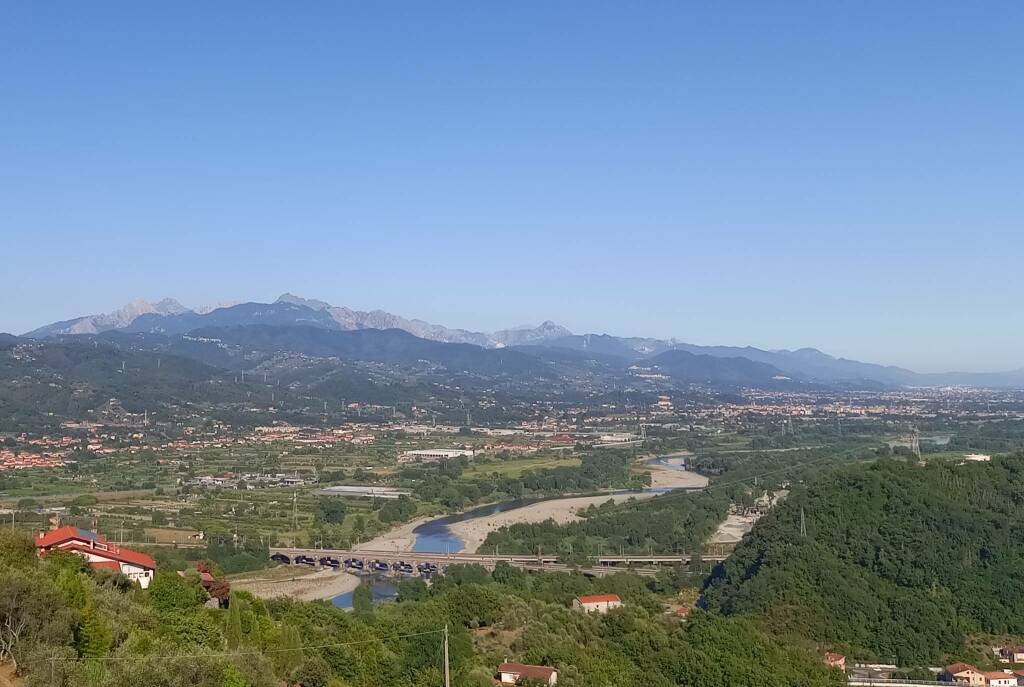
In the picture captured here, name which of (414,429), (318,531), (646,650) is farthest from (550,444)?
(646,650)

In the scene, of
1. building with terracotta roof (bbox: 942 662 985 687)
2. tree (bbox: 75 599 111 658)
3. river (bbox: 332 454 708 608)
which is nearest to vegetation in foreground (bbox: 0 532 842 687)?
tree (bbox: 75 599 111 658)

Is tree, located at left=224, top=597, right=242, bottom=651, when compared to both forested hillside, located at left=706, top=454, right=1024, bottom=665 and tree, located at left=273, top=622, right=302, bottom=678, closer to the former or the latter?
tree, located at left=273, top=622, right=302, bottom=678

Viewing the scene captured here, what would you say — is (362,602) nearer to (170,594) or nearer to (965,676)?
(170,594)

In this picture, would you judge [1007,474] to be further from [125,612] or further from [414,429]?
[414,429]

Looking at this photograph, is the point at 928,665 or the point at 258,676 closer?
the point at 258,676

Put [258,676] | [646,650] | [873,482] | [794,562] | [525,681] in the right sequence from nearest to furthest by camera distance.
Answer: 1. [258,676]
2. [525,681]
3. [646,650]
4. [794,562]
5. [873,482]

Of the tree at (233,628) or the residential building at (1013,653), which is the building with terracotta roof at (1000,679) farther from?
the tree at (233,628)

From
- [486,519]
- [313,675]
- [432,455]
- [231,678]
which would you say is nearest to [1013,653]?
[313,675]

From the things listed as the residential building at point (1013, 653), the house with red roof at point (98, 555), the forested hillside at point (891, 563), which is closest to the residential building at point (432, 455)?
the forested hillside at point (891, 563)
